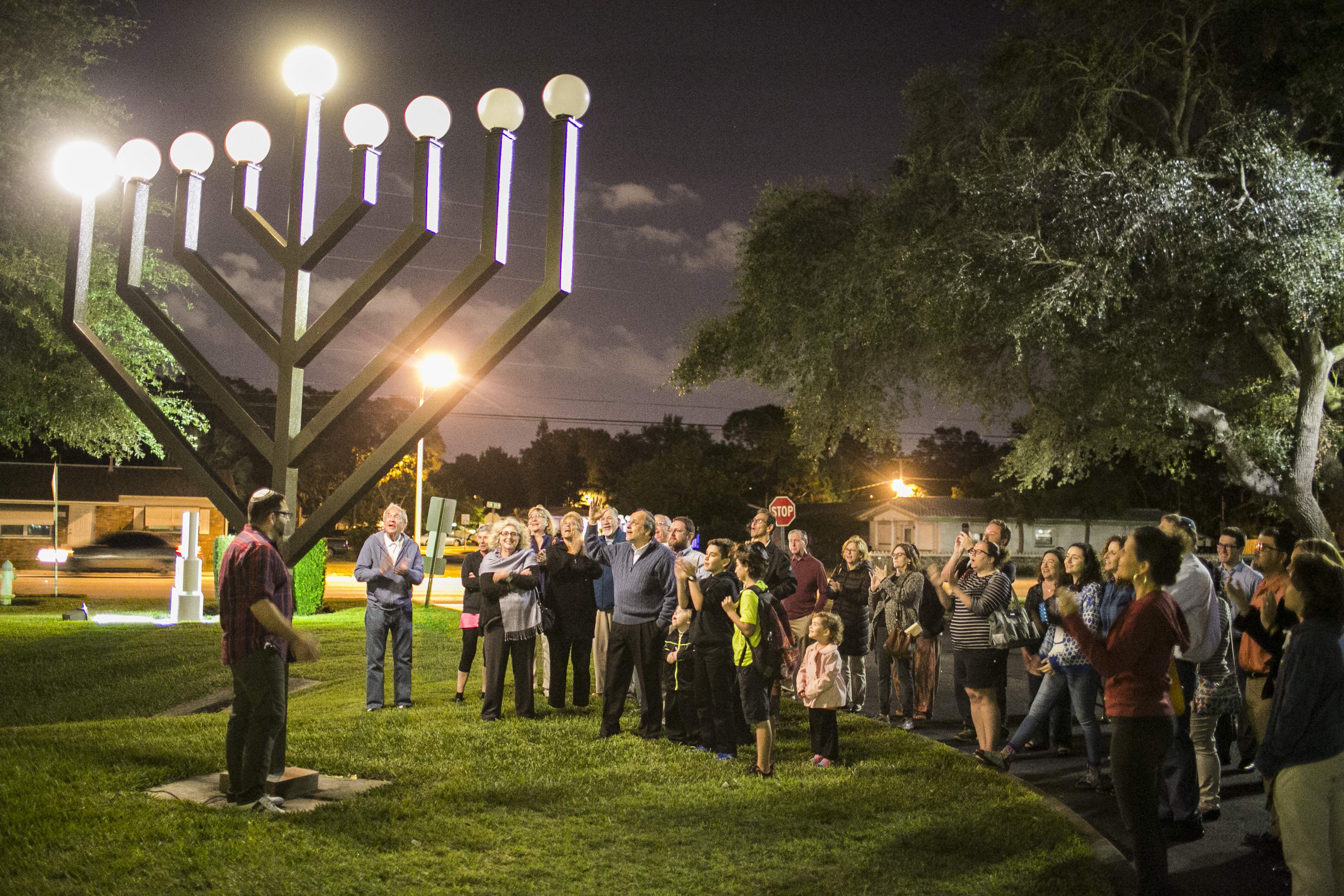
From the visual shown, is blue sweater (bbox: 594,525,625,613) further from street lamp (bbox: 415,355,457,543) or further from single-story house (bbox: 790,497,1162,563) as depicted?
single-story house (bbox: 790,497,1162,563)

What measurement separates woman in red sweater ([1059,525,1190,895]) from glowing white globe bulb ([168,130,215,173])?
575 cm

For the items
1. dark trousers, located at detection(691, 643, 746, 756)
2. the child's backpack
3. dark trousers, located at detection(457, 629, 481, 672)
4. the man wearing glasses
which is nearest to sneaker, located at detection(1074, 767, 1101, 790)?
the man wearing glasses

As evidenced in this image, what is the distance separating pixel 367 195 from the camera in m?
6.16

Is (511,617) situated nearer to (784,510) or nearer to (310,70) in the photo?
(310,70)

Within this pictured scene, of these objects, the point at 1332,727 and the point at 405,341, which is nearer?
the point at 1332,727

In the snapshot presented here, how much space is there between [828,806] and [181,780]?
4.02 m

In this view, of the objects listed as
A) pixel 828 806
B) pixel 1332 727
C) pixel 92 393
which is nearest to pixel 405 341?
pixel 828 806

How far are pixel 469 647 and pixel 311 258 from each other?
485 centimetres

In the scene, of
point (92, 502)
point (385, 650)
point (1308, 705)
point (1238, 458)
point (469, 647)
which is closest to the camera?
point (1308, 705)

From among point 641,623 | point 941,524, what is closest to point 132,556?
point 641,623

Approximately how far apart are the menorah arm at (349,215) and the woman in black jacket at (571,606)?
3660mm

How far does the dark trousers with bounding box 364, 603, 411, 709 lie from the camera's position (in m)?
9.29

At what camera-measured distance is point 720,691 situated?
7.52 m

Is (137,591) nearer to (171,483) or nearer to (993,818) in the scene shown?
(171,483)
